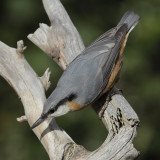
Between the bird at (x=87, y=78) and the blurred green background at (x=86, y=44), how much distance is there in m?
1.01

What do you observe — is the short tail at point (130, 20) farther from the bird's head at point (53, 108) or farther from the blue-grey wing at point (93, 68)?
the bird's head at point (53, 108)

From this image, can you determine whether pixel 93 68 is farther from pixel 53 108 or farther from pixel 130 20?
pixel 130 20

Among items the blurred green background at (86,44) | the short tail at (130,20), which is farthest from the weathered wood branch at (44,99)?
the blurred green background at (86,44)

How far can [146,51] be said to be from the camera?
6062 millimetres

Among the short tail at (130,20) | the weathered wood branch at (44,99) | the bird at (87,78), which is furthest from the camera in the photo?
the short tail at (130,20)

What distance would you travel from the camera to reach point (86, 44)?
6035 mm

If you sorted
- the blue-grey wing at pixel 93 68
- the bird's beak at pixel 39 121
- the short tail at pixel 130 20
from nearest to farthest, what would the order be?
the bird's beak at pixel 39 121, the blue-grey wing at pixel 93 68, the short tail at pixel 130 20

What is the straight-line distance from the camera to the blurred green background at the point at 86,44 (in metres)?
5.93

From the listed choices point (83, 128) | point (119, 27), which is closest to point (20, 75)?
point (119, 27)

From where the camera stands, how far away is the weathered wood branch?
3822 millimetres

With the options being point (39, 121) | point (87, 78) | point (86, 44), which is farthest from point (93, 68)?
point (86, 44)

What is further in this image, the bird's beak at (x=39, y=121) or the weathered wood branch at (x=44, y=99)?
the bird's beak at (x=39, y=121)

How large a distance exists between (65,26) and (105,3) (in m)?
1.84

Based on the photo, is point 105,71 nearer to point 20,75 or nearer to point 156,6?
point 20,75
